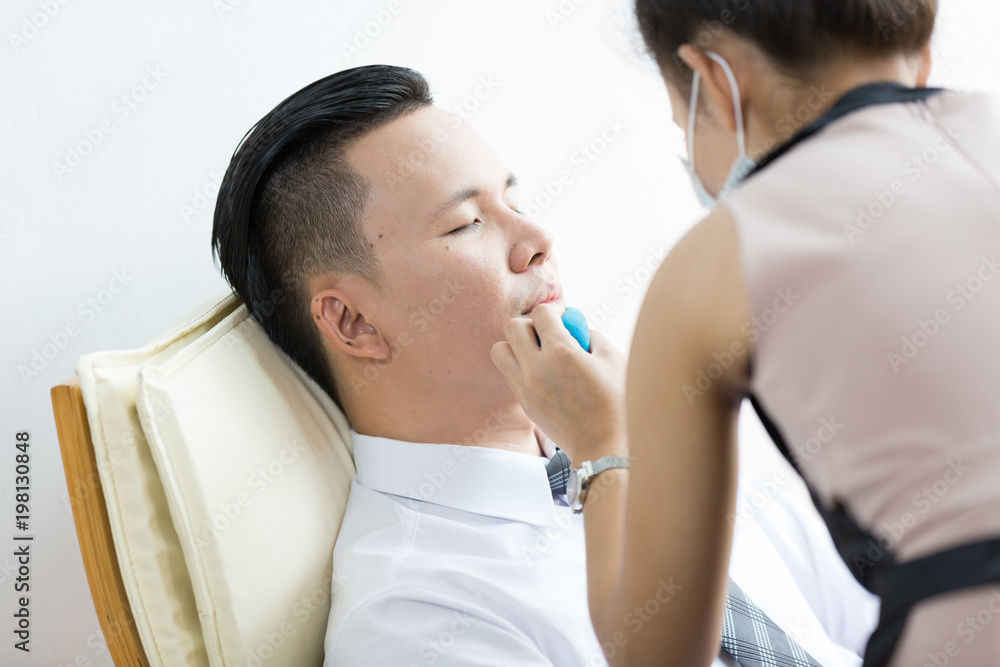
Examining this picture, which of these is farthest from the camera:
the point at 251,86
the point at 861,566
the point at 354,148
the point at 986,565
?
the point at 251,86

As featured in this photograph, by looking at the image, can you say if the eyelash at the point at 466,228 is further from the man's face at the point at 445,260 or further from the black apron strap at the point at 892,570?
the black apron strap at the point at 892,570

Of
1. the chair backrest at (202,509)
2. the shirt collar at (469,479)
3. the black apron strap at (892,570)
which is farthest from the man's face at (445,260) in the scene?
the black apron strap at (892,570)

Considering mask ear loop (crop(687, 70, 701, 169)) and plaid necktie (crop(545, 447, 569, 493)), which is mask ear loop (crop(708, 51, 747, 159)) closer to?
mask ear loop (crop(687, 70, 701, 169))

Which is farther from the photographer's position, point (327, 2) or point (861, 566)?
point (327, 2)

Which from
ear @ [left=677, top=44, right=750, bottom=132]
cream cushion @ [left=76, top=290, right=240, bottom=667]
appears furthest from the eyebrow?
ear @ [left=677, top=44, right=750, bottom=132]

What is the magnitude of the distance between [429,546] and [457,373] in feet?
0.89

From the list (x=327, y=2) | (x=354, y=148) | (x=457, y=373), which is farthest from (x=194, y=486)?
(x=327, y=2)

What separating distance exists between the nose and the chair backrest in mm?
447

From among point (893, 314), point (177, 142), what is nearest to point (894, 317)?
point (893, 314)

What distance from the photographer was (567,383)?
1050mm

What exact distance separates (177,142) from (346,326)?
46 cm

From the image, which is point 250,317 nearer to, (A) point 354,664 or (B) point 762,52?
(A) point 354,664

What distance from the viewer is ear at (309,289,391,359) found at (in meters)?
1.31

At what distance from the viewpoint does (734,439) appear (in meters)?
0.73
